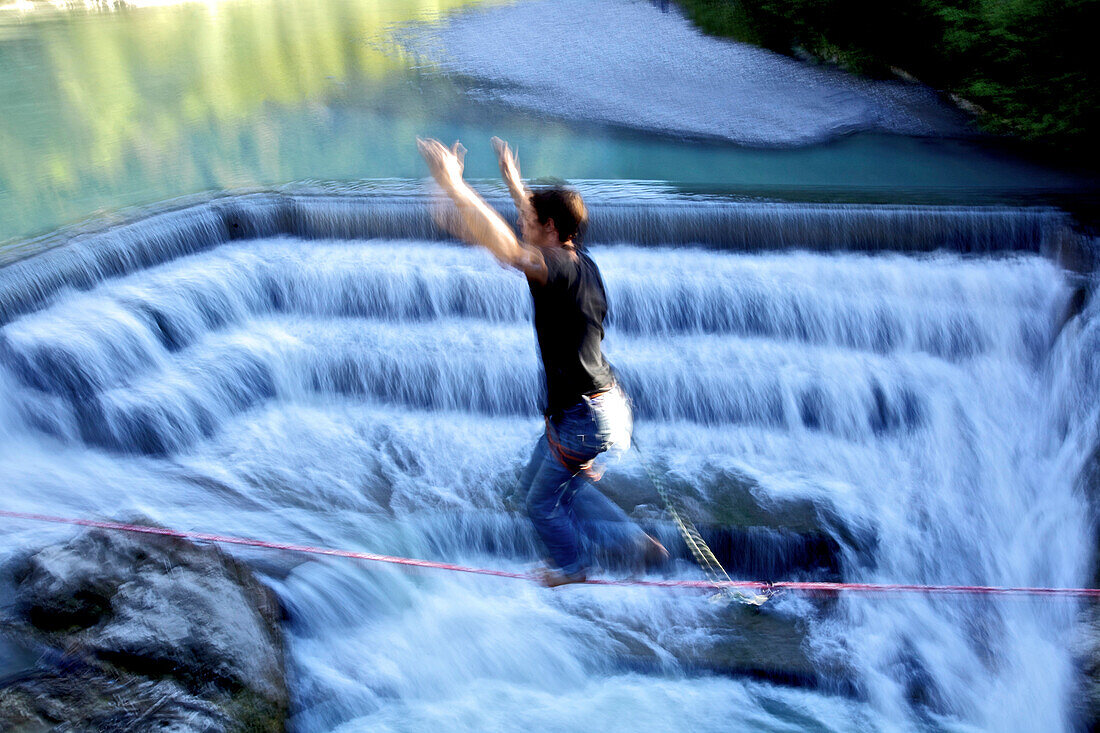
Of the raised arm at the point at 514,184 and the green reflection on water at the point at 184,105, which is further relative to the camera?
the green reflection on water at the point at 184,105

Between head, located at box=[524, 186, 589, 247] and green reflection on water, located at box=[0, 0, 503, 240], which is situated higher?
head, located at box=[524, 186, 589, 247]

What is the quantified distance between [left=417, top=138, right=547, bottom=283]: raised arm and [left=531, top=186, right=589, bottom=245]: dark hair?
144 millimetres

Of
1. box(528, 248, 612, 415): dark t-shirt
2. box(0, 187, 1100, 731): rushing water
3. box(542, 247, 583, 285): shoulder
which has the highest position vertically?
box(542, 247, 583, 285): shoulder

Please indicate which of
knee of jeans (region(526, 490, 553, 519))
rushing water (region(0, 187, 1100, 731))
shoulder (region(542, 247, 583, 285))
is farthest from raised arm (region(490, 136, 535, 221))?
rushing water (region(0, 187, 1100, 731))

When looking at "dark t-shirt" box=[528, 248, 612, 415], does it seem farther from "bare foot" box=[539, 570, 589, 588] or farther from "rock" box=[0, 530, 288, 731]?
"rock" box=[0, 530, 288, 731]

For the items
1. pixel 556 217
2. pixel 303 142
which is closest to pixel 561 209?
pixel 556 217

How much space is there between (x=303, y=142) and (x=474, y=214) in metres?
10.2

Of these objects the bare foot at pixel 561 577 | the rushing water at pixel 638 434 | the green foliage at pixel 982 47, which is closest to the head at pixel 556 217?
the bare foot at pixel 561 577

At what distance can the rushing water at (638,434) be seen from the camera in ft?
13.7

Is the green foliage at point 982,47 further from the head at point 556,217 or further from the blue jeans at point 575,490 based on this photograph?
the head at point 556,217

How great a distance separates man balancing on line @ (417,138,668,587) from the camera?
2445mm

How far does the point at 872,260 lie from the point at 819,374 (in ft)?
4.40

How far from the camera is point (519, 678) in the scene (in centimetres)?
421

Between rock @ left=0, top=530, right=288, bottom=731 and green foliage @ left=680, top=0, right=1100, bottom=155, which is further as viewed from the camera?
green foliage @ left=680, top=0, right=1100, bottom=155
